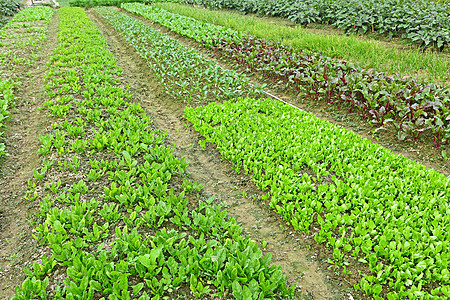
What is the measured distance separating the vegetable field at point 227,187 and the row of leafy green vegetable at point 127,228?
0.02 m

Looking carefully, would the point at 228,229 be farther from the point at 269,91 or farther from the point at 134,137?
the point at 269,91

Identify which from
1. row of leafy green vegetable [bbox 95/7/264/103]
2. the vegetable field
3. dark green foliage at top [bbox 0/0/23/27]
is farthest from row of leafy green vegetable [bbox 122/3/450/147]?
dark green foliage at top [bbox 0/0/23/27]

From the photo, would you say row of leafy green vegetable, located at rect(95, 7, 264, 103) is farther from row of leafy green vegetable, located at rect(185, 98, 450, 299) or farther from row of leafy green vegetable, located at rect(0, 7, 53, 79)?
row of leafy green vegetable, located at rect(0, 7, 53, 79)

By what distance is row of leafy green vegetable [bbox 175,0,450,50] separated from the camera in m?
9.39

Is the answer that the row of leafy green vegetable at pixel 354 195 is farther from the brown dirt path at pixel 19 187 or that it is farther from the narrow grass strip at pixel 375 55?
the narrow grass strip at pixel 375 55

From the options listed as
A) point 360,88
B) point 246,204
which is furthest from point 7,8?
point 246,204

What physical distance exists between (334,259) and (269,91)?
555 centimetres

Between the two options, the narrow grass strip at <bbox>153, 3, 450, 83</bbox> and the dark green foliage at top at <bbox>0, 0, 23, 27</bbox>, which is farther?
the dark green foliage at top at <bbox>0, 0, 23, 27</bbox>

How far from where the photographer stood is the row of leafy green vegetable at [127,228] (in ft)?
8.80

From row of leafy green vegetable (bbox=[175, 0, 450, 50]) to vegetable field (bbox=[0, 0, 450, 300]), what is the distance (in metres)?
4.59

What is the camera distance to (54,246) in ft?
9.59

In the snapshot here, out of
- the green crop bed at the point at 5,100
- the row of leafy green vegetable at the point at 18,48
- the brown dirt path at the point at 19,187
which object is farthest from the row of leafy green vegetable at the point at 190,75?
the row of leafy green vegetable at the point at 18,48

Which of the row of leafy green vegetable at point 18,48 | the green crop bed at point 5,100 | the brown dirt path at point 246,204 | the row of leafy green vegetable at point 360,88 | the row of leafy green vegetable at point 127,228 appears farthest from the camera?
the row of leafy green vegetable at point 18,48

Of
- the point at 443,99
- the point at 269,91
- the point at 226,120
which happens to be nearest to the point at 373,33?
the point at 269,91
